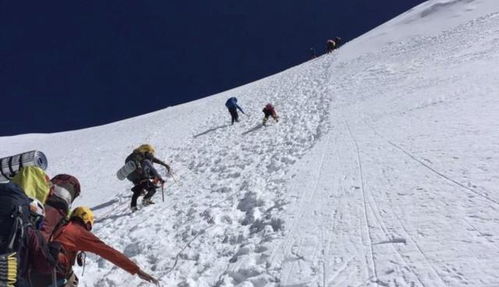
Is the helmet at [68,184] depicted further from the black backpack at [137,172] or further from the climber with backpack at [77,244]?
the black backpack at [137,172]

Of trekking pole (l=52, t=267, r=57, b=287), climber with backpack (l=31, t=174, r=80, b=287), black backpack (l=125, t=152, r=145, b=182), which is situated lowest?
trekking pole (l=52, t=267, r=57, b=287)

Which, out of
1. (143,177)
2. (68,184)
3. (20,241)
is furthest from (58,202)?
(143,177)

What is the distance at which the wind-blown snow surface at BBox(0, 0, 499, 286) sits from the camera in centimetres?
476

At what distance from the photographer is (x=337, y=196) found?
6.93 meters

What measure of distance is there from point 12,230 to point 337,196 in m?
4.72

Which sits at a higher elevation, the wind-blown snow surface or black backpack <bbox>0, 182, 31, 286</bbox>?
black backpack <bbox>0, 182, 31, 286</bbox>

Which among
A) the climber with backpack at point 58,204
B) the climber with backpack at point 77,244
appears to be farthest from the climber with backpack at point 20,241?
the climber with backpack at point 58,204

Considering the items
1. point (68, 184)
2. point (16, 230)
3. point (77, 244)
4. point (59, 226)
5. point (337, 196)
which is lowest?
point (337, 196)

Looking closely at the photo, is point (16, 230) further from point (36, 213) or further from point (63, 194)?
point (63, 194)

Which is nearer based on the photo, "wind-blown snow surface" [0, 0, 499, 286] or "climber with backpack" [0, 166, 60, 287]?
"climber with backpack" [0, 166, 60, 287]

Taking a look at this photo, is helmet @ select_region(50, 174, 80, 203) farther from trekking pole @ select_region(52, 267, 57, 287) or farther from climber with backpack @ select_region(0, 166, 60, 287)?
trekking pole @ select_region(52, 267, 57, 287)

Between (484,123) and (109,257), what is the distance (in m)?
7.53

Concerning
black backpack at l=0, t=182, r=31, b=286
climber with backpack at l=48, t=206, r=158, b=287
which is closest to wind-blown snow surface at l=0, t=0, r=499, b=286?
climber with backpack at l=48, t=206, r=158, b=287

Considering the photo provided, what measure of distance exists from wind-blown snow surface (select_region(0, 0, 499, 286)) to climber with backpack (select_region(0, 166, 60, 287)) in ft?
5.95
